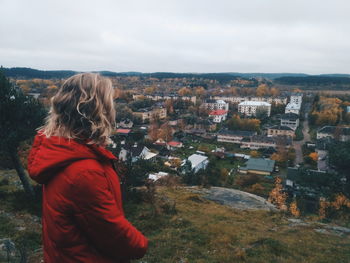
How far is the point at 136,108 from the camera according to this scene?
56844 mm

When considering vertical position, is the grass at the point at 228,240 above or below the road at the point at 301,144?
above

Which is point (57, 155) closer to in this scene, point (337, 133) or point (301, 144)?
point (301, 144)

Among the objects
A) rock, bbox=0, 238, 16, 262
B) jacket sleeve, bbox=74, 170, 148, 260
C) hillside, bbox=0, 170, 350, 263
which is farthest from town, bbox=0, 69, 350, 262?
rock, bbox=0, 238, 16, 262

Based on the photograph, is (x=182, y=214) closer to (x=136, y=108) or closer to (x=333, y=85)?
(x=136, y=108)

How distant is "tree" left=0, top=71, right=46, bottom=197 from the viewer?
6.62 metres

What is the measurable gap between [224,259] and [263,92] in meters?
88.8

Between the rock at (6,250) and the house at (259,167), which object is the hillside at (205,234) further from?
the house at (259,167)

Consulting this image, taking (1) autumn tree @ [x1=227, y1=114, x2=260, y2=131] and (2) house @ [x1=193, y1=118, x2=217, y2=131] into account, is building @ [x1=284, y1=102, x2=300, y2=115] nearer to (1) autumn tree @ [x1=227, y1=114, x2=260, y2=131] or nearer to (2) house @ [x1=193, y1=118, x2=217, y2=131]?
(1) autumn tree @ [x1=227, y1=114, x2=260, y2=131]

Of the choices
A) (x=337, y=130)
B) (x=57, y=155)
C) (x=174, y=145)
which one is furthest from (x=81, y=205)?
(x=337, y=130)

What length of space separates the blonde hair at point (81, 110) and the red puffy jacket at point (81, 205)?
70mm

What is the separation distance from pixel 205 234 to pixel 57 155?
507 cm

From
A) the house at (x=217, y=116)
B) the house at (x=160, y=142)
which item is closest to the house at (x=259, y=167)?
the house at (x=160, y=142)

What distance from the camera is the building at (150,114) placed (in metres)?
50.1

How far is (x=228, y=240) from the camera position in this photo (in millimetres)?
5445
